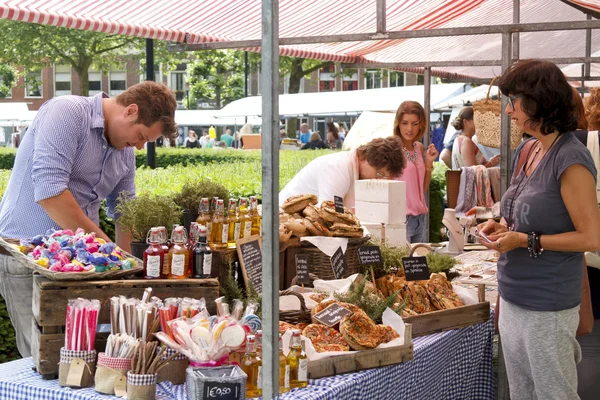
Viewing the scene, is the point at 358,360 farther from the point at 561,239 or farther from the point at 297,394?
the point at 561,239

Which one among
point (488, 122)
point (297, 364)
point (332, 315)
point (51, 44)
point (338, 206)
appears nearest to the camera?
point (297, 364)

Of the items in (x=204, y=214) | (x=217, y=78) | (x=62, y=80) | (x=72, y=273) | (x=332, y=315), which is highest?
(x=62, y=80)

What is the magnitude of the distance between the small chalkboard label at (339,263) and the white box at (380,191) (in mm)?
1015

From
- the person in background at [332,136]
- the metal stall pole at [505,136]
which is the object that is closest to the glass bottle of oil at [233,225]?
the metal stall pole at [505,136]

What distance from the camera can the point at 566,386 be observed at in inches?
109

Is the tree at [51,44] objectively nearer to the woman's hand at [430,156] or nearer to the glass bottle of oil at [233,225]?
the woman's hand at [430,156]

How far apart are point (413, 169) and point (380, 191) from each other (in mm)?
1238

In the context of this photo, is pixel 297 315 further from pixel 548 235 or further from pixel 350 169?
pixel 350 169

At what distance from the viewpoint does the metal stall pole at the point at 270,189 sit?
1.90 meters

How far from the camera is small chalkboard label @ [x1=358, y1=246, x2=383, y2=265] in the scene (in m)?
3.46

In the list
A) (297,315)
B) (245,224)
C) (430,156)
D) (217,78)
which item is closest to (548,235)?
(297,315)

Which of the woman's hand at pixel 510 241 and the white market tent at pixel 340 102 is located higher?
the white market tent at pixel 340 102

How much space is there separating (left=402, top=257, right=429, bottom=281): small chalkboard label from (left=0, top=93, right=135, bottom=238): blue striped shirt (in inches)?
51.7

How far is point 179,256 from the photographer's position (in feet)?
8.55
